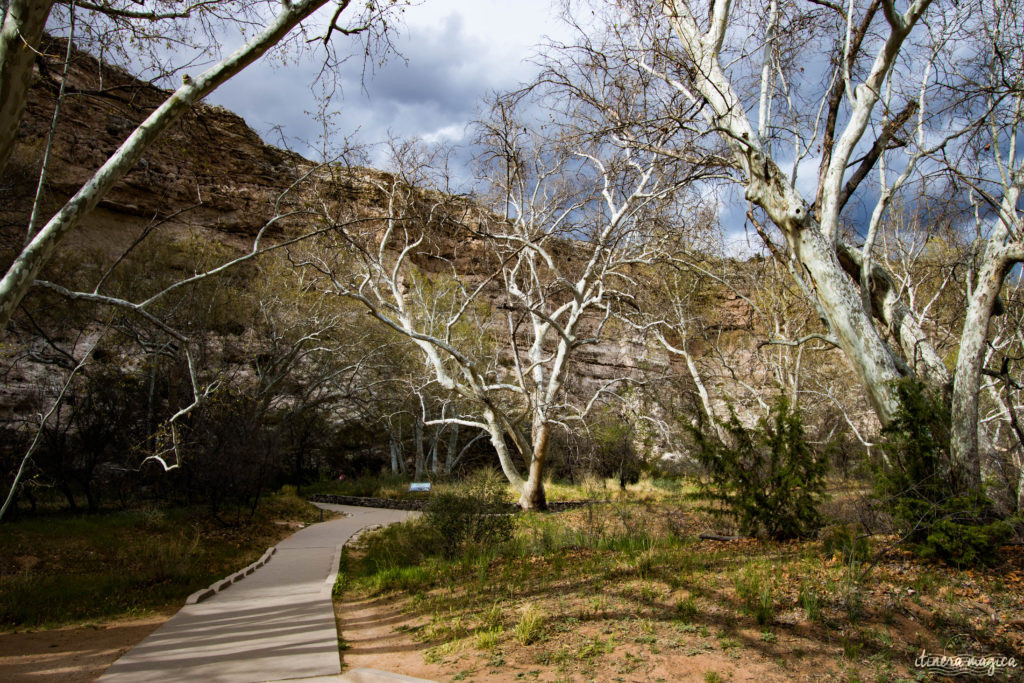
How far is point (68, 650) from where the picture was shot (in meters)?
5.00

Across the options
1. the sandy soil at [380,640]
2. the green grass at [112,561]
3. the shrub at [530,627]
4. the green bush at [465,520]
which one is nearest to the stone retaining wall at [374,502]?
the green grass at [112,561]

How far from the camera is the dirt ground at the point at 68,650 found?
14.1 ft

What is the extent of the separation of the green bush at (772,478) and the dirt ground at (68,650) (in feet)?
21.5

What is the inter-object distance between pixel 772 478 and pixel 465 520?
170 inches

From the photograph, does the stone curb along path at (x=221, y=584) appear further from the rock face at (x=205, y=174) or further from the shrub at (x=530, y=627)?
the rock face at (x=205, y=174)

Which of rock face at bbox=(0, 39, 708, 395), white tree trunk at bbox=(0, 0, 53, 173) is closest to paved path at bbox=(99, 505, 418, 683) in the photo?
white tree trunk at bbox=(0, 0, 53, 173)

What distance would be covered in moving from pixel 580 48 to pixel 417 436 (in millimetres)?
20002

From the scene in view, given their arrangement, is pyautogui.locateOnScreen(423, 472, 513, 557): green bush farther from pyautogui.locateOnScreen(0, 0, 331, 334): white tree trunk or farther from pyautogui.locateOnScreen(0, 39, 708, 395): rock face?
pyautogui.locateOnScreen(0, 39, 708, 395): rock face

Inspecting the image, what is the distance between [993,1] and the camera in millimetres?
6152

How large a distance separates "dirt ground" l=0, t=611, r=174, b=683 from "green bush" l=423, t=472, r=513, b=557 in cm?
358

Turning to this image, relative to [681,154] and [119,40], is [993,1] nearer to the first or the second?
[681,154]

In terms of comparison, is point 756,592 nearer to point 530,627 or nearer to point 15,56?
point 530,627

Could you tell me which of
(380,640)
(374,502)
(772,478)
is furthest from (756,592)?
(374,502)

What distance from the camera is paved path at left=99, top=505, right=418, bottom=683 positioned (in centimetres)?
420
